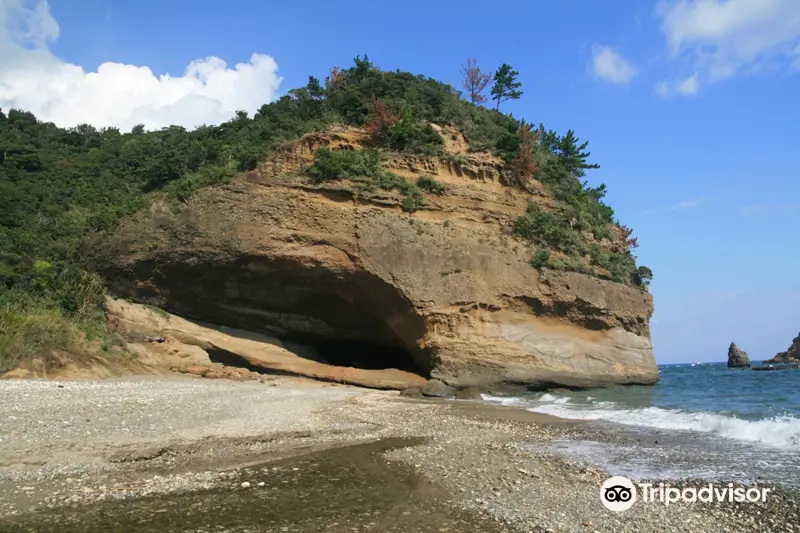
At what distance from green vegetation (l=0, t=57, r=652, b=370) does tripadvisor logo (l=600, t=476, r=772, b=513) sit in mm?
16158

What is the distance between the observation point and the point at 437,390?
2078 centimetres

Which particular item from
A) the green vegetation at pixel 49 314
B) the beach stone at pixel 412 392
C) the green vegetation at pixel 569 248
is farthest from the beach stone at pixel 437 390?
the green vegetation at pixel 49 314

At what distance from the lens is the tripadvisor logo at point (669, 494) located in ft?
21.3

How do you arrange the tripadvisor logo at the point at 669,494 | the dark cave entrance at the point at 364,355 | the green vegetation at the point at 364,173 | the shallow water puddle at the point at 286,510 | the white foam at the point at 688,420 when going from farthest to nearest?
the dark cave entrance at the point at 364,355, the green vegetation at the point at 364,173, the white foam at the point at 688,420, the tripadvisor logo at the point at 669,494, the shallow water puddle at the point at 286,510

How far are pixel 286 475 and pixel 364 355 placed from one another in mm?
21492

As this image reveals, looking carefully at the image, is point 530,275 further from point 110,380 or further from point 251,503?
point 251,503

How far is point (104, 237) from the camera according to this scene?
21891 millimetres

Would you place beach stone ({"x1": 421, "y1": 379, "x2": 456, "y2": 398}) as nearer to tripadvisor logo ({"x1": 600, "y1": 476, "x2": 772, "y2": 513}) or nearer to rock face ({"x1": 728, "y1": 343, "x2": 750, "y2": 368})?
tripadvisor logo ({"x1": 600, "y1": 476, "x2": 772, "y2": 513})

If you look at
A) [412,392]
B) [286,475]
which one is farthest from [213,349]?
[286,475]

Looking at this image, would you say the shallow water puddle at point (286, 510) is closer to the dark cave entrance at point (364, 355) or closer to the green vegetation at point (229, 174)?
the green vegetation at point (229, 174)

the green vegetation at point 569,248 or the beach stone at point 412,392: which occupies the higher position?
the green vegetation at point 569,248

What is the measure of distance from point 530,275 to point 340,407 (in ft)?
42.0

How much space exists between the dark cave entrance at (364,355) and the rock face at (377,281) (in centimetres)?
171

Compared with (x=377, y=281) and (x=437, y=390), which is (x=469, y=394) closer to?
(x=437, y=390)
